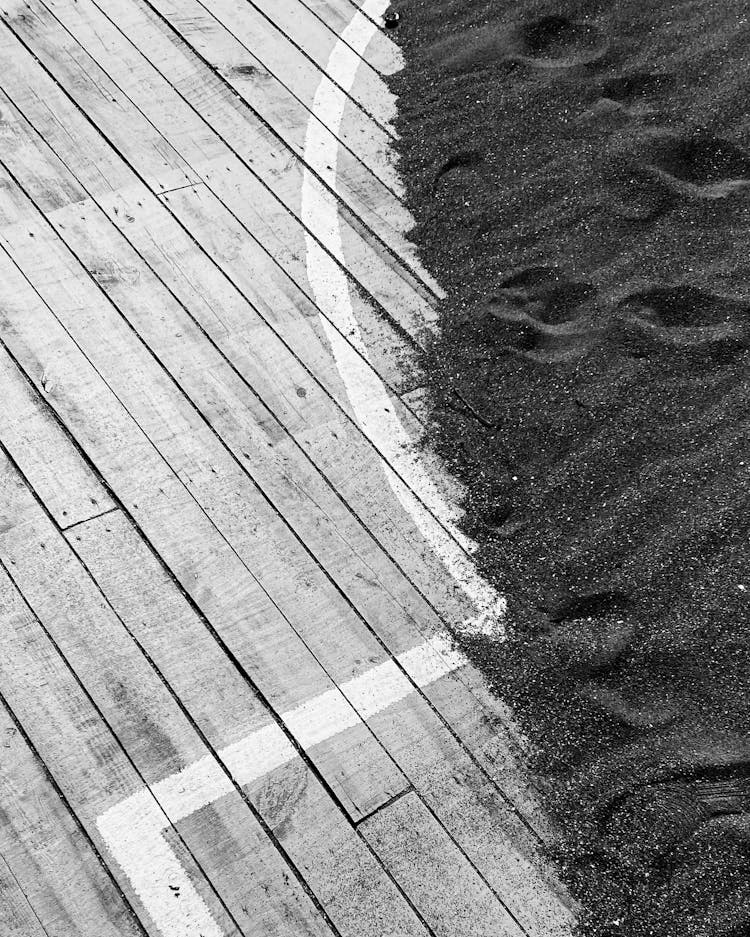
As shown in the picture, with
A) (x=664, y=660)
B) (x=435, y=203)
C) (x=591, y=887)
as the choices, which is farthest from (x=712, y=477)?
(x=435, y=203)

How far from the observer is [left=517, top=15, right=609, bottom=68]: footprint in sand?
422 centimetres

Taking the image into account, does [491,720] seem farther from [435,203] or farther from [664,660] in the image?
[435,203]

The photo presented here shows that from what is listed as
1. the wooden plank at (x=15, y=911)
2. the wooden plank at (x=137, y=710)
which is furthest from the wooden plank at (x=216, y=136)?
the wooden plank at (x=15, y=911)

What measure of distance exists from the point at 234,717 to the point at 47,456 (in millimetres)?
1124

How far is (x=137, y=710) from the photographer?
2.95 m

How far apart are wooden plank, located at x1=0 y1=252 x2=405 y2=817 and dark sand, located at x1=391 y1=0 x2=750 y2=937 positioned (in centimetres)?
55

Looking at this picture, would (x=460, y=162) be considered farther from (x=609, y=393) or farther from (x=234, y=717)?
(x=234, y=717)

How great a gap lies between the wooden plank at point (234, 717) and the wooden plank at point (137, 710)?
0.04m

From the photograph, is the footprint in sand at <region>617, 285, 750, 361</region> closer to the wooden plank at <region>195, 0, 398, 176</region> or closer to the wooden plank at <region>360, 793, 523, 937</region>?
the wooden plank at <region>195, 0, 398, 176</region>

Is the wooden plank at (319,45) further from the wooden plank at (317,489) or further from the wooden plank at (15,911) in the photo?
the wooden plank at (15,911)

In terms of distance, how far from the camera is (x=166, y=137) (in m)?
4.18

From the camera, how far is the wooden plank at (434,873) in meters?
2.73

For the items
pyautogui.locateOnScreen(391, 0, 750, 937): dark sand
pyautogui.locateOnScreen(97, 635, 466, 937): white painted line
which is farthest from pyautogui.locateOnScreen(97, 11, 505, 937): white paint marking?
pyautogui.locateOnScreen(391, 0, 750, 937): dark sand

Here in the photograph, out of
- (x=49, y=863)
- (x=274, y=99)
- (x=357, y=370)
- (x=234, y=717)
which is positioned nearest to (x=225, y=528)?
(x=234, y=717)
